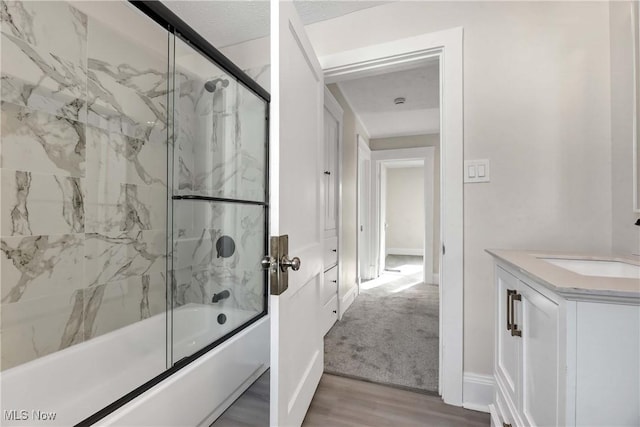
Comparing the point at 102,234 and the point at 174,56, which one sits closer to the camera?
the point at 102,234

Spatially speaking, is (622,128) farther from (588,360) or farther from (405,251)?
(405,251)

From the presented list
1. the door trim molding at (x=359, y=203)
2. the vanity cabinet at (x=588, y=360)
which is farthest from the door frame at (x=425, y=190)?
the vanity cabinet at (x=588, y=360)

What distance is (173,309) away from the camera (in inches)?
66.5

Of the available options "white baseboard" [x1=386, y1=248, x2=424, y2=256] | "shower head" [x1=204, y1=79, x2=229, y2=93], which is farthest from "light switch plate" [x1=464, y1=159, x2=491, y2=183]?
"white baseboard" [x1=386, y1=248, x2=424, y2=256]

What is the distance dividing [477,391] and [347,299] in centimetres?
165

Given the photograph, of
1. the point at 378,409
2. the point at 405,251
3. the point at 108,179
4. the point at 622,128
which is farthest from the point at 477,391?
the point at 405,251

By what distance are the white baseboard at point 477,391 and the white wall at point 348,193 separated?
145cm

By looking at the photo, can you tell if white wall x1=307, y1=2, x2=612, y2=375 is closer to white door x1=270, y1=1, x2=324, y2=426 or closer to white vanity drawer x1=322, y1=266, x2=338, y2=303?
white door x1=270, y1=1, x2=324, y2=426

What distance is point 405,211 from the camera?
7.21 meters

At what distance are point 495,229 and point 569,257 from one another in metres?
0.38

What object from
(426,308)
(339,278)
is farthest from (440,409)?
(426,308)

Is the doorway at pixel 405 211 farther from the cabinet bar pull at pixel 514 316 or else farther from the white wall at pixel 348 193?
the cabinet bar pull at pixel 514 316

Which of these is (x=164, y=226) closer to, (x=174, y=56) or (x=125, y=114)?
(x=125, y=114)

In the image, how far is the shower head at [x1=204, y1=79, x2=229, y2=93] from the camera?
190cm
